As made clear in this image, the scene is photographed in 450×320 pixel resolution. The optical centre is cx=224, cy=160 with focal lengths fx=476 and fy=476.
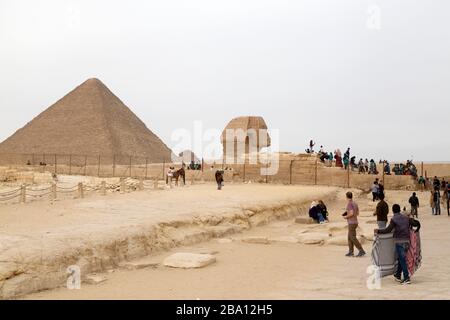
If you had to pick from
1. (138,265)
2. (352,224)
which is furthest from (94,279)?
(352,224)

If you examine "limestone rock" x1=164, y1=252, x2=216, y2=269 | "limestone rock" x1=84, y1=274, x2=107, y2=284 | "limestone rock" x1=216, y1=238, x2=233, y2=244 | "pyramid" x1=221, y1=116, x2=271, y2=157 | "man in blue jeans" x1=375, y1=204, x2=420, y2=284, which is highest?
"pyramid" x1=221, y1=116, x2=271, y2=157

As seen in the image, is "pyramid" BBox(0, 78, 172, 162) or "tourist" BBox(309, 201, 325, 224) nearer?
"tourist" BBox(309, 201, 325, 224)

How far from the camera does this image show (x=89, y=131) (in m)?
62.1

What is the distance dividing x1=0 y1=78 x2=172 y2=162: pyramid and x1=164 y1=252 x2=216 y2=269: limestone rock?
51.1m

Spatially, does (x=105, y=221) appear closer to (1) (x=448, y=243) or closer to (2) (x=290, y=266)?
(2) (x=290, y=266)

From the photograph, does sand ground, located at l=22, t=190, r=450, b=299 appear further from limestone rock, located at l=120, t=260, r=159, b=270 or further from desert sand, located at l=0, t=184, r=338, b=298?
desert sand, located at l=0, t=184, r=338, b=298

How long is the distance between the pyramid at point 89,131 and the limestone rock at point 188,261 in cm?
5107

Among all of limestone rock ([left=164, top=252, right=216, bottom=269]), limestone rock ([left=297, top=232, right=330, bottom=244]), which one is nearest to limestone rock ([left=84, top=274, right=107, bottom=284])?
limestone rock ([left=164, top=252, right=216, bottom=269])

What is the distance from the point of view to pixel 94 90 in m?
67.2

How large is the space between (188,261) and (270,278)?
1411 mm

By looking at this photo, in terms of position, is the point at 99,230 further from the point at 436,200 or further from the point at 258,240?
the point at 436,200

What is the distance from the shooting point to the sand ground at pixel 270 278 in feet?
18.1

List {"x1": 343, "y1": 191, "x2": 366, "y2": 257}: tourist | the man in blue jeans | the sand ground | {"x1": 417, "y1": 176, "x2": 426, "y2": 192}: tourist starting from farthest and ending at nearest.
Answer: {"x1": 417, "y1": 176, "x2": 426, "y2": 192}: tourist < {"x1": 343, "y1": 191, "x2": 366, "y2": 257}: tourist < the man in blue jeans < the sand ground

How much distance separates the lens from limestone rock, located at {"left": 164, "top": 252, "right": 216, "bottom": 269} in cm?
715
